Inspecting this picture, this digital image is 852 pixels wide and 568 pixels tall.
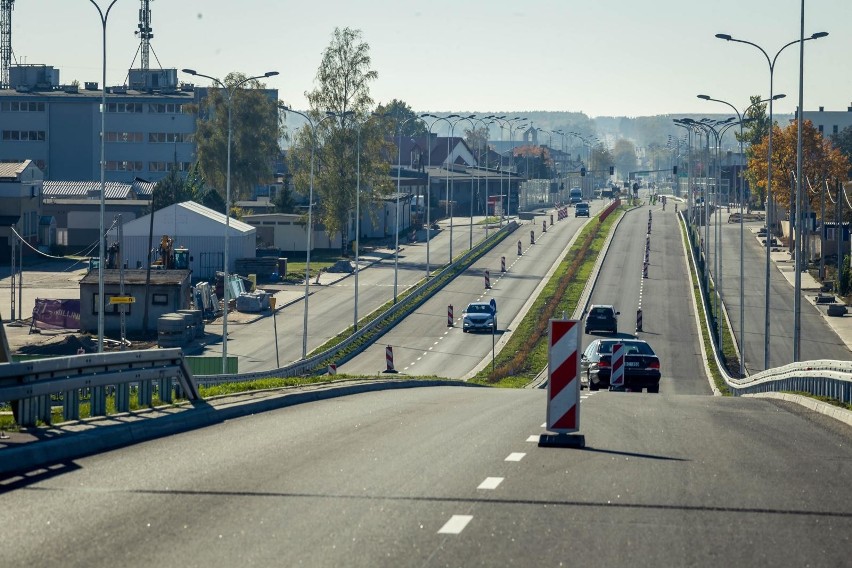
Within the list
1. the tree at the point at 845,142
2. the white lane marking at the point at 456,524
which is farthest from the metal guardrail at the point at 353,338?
the tree at the point at 845,142

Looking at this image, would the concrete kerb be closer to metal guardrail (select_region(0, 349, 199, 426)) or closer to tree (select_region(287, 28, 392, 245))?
metal guardrail (select_region(0, 349, 199, 426))

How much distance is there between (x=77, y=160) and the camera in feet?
444

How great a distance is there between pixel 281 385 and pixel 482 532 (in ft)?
44.9

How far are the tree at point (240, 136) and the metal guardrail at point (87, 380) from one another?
99.8 m

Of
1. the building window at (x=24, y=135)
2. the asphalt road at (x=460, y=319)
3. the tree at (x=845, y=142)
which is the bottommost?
the asphalt road at (x=460, y=319)

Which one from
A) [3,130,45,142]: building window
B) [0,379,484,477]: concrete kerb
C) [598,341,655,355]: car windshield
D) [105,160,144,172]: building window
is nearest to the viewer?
[0,379,484,477]: concrete kerb

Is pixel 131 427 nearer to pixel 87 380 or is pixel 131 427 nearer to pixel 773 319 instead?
pixel 87 380

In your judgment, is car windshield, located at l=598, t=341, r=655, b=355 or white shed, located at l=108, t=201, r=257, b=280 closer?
car windshield, located at l=598, t=341, r=655, b=355

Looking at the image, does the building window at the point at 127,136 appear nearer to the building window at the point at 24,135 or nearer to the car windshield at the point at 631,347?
the building window at the point at 24,135

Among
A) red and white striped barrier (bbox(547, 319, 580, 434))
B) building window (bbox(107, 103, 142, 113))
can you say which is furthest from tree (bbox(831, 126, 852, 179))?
red and white striped barrier (bbox(547, 319, 580, 434))

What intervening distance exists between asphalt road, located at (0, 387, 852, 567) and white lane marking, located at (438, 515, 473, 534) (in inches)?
1.2

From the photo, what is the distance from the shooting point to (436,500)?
10477mm

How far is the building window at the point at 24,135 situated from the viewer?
134500 millimetres

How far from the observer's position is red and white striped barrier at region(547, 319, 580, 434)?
45.9 feet
